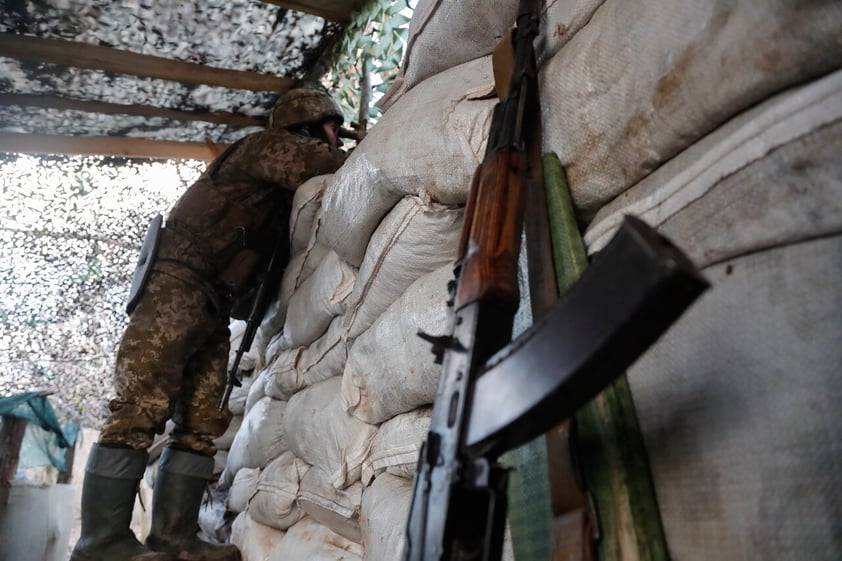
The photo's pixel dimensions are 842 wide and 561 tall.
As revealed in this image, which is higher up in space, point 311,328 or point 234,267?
point 234,267

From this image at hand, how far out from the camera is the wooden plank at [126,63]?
2027mm

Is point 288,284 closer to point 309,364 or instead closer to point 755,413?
point 309,364

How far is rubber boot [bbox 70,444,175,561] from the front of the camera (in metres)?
1.46

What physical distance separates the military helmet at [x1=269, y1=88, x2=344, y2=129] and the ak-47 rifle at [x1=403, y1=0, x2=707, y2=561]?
4.89 feet

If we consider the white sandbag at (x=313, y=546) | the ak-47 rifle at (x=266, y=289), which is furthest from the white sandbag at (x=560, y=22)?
the ak-47 rifle at (x=266, y=289)

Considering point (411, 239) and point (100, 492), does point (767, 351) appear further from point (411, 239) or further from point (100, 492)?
point (100, 492)

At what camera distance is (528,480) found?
65cm

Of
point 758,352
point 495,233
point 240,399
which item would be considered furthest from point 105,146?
point 758,352

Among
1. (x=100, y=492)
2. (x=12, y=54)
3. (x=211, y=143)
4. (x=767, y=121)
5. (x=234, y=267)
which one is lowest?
(x=100, y=492)

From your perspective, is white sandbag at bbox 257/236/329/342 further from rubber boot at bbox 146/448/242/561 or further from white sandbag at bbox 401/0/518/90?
white sandbag at bbox 401/0/518/90

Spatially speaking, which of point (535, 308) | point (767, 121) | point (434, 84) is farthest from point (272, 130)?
point (767, 121)

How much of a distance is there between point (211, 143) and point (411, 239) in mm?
2124

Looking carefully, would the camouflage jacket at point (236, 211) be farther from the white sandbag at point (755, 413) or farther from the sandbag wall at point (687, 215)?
the white sandbag at point (755, 413)

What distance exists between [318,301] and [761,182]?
47.5 inches
